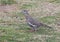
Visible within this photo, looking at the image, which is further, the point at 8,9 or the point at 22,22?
the point at 8,9

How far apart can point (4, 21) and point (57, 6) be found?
8.35 feet

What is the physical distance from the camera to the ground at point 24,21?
323 inches

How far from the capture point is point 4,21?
9.73 metres

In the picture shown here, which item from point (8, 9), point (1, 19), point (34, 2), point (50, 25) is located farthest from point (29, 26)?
point (34, 2)

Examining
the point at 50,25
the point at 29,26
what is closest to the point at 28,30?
the point at 29,26

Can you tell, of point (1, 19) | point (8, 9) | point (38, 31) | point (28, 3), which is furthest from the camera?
point (28, 3)

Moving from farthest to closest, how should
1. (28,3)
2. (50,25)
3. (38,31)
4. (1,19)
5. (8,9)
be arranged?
(28,3) → (8,9) → (1,19) → (50,25) → (38,31)

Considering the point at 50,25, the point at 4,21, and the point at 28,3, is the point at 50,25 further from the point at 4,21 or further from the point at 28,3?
the point at 28,3

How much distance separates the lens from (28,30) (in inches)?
348

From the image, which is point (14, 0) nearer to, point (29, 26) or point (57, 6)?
point (57, 6)

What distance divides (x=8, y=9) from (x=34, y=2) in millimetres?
1305

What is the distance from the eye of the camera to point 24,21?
9.77 m

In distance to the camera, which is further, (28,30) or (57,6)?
(57,6)

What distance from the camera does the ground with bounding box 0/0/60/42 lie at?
820cm
